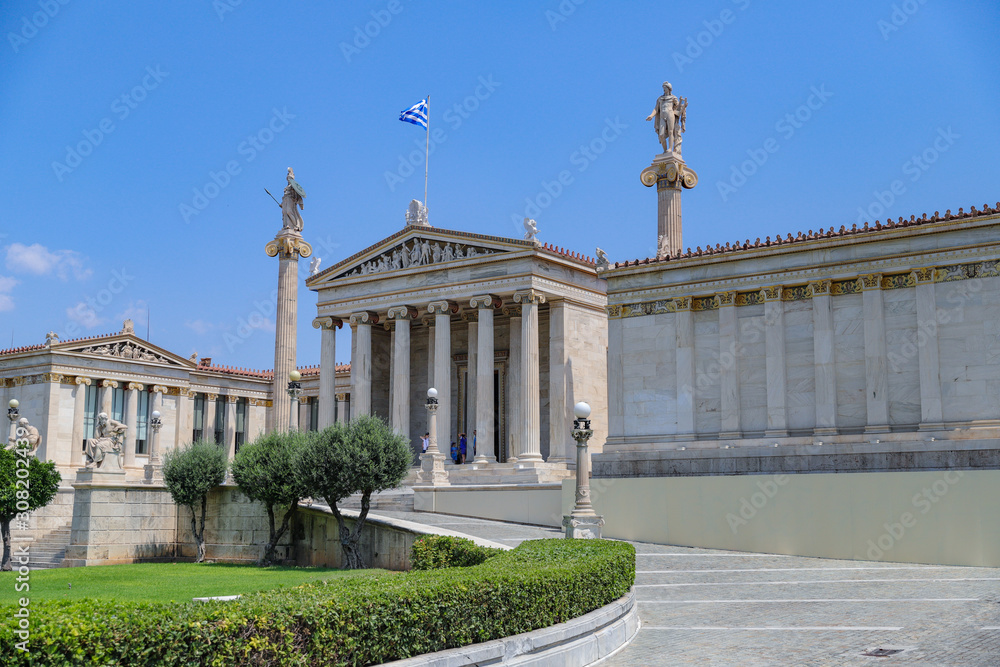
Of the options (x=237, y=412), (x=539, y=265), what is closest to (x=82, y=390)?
(x=237, y=412)

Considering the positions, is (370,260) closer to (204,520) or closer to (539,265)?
(539,265)

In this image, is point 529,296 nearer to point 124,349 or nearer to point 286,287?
point 286,287

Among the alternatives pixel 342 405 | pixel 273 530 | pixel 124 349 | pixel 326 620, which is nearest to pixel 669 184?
pixel 273 530

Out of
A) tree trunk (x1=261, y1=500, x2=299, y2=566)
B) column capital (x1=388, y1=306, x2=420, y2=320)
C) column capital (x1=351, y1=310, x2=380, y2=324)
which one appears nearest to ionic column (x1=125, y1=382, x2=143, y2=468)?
column capital (x1=351, y1=310, x2=380, y2=324)

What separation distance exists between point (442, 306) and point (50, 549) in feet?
61.3

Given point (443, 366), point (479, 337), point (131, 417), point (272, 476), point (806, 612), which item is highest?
point (479, 337)

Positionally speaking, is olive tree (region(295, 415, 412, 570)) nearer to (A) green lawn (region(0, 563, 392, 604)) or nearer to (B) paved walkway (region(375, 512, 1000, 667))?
(A) green lawn (region(0, 563, 392, 604))

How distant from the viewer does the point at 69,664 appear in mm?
7867

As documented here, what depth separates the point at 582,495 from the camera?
2250cm

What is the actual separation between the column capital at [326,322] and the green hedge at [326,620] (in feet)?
108

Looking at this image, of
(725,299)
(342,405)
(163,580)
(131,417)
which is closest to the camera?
(163,580)

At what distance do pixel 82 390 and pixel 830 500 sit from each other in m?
46.1

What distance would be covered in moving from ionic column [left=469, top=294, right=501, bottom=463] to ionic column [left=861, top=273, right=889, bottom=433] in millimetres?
16106

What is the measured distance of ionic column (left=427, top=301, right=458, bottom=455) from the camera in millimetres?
42125
